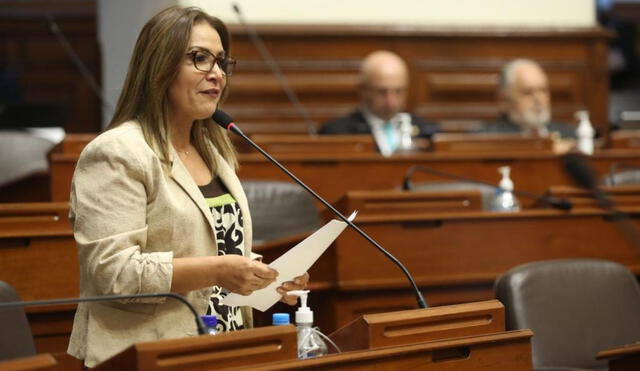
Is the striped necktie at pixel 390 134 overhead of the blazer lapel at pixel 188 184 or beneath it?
overhead

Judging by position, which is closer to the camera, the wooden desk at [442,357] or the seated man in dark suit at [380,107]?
the wooden desk at [442,357]

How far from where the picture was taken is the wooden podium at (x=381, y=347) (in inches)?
58.1

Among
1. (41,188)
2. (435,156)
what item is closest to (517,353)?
(435,156)

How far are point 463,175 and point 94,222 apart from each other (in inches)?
96.0

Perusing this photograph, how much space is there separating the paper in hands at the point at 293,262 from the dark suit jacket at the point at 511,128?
312 cm

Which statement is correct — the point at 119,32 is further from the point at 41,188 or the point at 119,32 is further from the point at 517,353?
the point at 517,353

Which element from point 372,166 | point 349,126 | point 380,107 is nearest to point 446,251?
point 372,166

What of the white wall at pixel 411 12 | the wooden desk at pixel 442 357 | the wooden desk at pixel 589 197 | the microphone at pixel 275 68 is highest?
the white wall at pixel 411 12

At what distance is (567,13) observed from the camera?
5801 mm

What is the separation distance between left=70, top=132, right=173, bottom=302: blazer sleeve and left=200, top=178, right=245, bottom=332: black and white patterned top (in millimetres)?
177

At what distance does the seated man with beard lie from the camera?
4965 millimetres

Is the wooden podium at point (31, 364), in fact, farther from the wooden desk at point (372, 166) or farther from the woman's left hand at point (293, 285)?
the wooden desk at point (372, 166)

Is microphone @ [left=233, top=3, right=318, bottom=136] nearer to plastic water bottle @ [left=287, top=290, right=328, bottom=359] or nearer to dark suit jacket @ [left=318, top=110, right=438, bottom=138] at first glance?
dark suit jacket @ [left=318, top=110, right=438, bottom=138]

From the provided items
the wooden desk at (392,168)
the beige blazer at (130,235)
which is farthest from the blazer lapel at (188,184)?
the wooden desk at (392,168)
